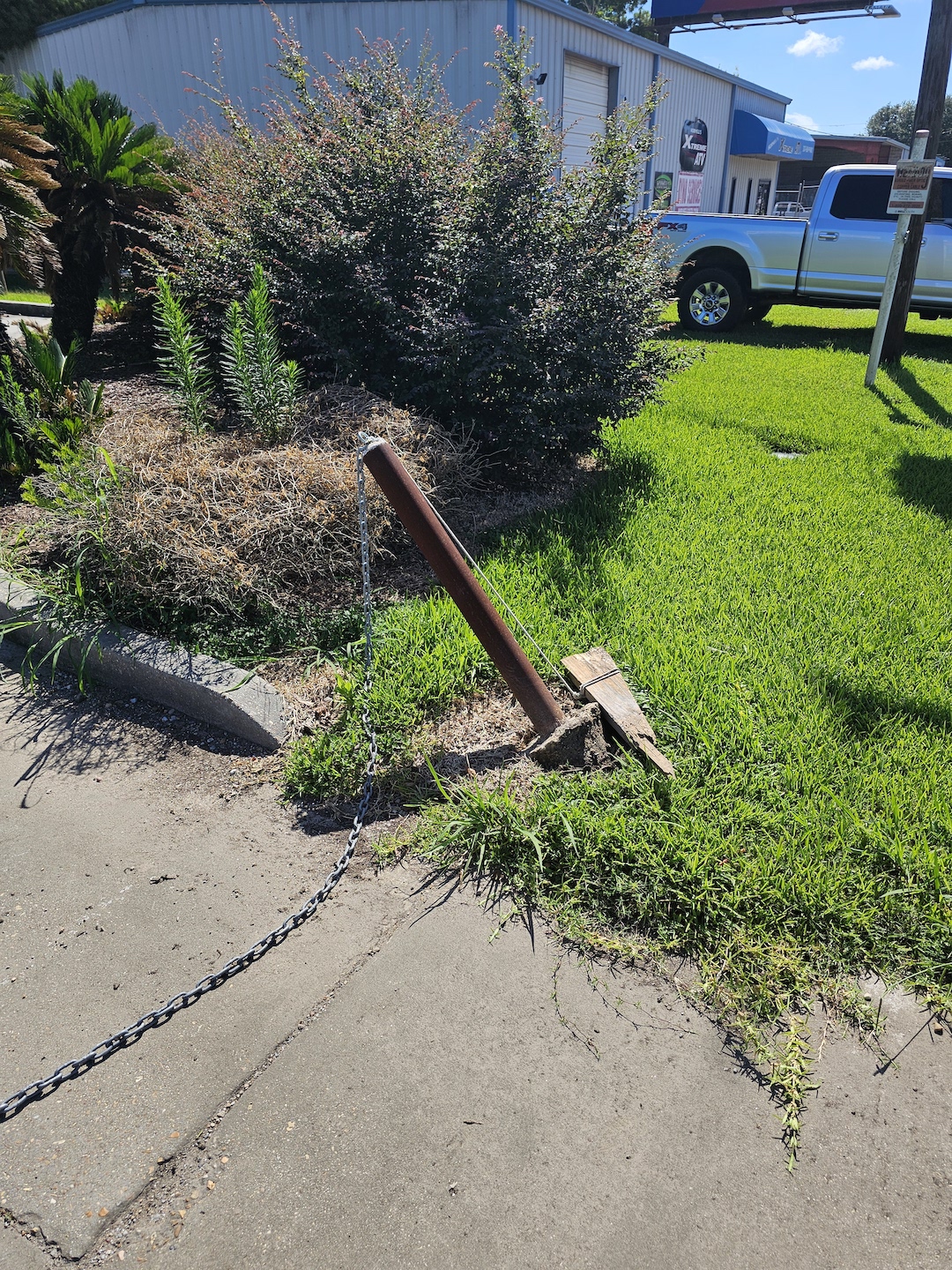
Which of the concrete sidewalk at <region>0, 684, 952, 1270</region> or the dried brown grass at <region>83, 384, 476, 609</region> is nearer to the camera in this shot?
the concrete sidewalk at <region>0, 684, 952, 1270</region>

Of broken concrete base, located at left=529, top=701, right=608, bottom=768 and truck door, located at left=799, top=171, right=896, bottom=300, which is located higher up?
truck door, located at left=799, top=171, right=896, bottom=300

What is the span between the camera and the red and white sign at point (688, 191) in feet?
65.7

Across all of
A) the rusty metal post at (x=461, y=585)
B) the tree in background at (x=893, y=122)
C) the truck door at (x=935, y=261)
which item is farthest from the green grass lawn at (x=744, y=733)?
the tree in background at (x=893, y=122)

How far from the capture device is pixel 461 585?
3047 mm

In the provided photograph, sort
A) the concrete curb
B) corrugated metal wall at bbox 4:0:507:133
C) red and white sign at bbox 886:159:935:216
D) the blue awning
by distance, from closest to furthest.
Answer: the concrete curb → red and white sign at bbox 886:159:935:216 → corrugated metal wall at bbox 4:0:507:133 → the blue awning

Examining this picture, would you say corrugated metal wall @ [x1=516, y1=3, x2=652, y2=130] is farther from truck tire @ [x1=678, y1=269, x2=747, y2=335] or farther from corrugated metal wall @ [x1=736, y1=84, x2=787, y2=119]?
corrugated metal wall @ [x1=736, y1=84, x2=787, y2=119]

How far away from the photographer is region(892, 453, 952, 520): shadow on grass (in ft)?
17.5

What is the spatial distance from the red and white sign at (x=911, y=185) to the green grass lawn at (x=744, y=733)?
3.94 meters

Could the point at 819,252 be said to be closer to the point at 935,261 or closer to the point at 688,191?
the point at 935,261

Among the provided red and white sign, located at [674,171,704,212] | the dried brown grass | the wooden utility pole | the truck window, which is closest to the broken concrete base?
the dried brown grass

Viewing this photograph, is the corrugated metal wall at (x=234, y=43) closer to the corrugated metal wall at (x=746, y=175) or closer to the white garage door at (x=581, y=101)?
the white garage door at (x=581, y=101)

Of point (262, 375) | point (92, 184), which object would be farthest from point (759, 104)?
point (262, 375)

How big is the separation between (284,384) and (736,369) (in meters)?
5.77

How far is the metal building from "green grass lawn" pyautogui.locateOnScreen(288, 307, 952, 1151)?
6.97 m
